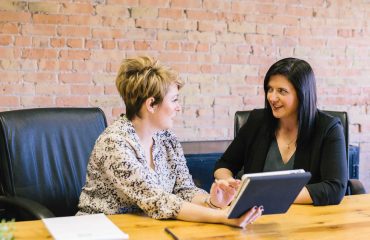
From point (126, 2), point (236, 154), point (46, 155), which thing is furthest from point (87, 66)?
point (236, 154)

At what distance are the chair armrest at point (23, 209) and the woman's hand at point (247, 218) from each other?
0.69 m

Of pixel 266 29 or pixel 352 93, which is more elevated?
pixel 266 29

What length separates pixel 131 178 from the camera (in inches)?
75.6

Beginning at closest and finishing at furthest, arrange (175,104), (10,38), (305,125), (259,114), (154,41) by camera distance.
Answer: (175,104), (305,125), (259,114), (10,38), (154,41)

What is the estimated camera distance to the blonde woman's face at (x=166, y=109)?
208cm

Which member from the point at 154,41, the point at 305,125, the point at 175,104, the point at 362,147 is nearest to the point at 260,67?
the point at 154,41

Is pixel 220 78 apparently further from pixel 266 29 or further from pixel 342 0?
pixel 342 0

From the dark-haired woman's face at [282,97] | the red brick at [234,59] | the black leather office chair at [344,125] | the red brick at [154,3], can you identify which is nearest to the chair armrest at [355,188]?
the black leather office chair at [344,125]

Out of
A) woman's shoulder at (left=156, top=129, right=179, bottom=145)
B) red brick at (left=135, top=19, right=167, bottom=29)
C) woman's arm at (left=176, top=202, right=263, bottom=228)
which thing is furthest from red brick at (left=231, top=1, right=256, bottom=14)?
woman's arm at (left=176, top=202, right=263, bottom=228)

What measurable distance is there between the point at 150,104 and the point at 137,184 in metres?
0.32

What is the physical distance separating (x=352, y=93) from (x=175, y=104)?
7.82 ft

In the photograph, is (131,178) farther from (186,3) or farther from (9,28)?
(186,3)

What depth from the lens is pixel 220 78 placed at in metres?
Answer: 3.76

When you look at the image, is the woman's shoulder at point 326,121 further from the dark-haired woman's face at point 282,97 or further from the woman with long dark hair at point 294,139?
the dark-haired woman's face at point 282,97
